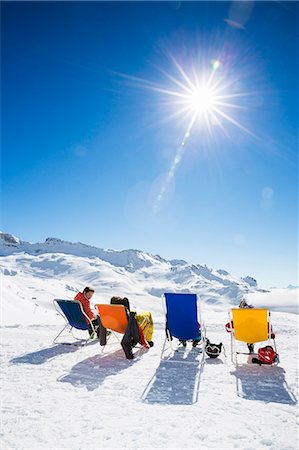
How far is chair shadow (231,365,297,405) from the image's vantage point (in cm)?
436

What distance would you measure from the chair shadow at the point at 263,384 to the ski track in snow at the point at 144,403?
14 mm

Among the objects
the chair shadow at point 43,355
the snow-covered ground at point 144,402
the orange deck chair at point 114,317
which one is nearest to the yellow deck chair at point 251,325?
the snow-covered ground at point 144,402

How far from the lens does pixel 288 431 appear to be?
338 centimetres

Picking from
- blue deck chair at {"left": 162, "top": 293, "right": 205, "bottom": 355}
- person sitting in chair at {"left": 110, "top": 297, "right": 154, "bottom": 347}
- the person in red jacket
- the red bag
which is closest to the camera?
the red bag

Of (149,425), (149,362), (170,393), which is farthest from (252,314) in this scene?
(149,425)

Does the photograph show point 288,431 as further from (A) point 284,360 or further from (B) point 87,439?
(A) point 284,360

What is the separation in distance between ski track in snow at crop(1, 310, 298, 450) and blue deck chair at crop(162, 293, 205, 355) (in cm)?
47

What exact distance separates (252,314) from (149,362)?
2.10m

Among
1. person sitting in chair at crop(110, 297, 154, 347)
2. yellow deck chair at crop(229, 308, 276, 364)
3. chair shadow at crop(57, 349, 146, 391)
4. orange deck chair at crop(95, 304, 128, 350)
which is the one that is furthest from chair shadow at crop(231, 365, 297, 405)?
orange deck chair at crop(95, 304, 128, 350)

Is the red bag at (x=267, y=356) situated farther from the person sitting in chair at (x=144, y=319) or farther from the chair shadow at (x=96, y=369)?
the person sitting in chair at (x=144, y=319)

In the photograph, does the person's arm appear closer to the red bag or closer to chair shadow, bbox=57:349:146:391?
chair shadow, bbox=57:349:146:391

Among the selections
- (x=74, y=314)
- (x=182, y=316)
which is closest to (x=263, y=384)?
(x=182, y=316)

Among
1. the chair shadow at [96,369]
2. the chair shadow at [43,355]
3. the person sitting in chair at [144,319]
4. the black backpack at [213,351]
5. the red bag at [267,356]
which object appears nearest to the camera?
the chair shadow at [96,369]

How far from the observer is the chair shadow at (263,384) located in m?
4.36
